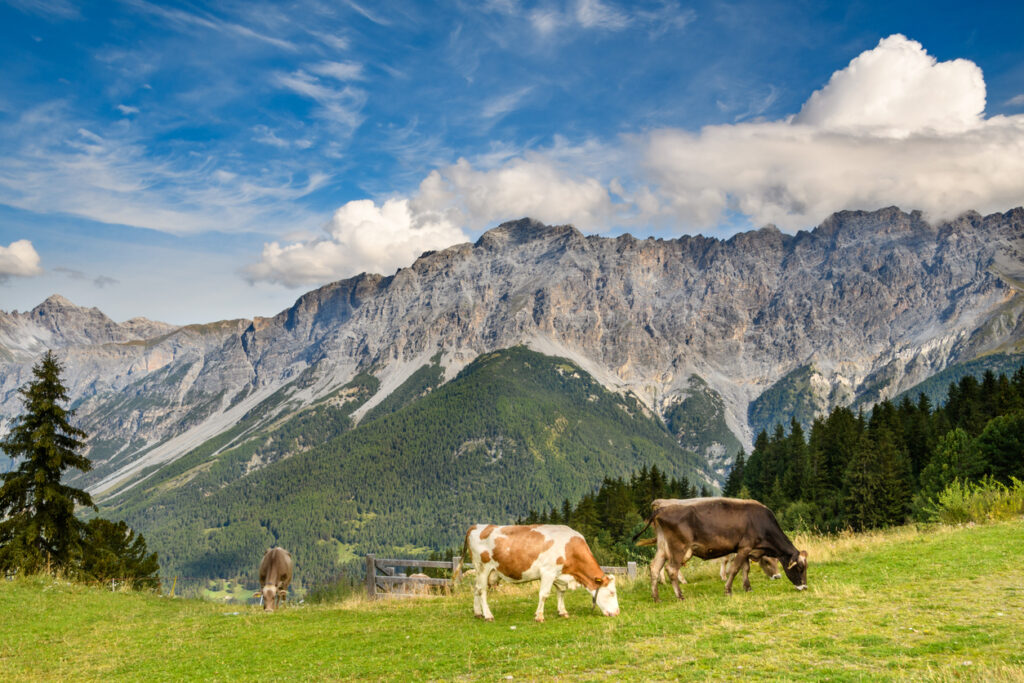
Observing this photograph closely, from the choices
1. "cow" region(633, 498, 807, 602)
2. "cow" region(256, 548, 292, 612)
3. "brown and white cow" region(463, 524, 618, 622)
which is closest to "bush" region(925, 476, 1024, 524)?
"cow" region(633, 498, 807, 602)

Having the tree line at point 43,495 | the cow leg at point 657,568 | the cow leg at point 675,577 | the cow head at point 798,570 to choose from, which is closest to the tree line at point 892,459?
the cow head at point 798,570

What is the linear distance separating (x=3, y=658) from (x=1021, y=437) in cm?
5484

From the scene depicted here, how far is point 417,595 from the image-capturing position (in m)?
26.4

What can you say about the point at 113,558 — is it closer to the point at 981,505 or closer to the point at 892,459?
the point at 981,505

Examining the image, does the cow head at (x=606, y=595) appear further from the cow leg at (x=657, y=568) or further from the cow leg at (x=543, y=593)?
the cow leg at (x=657, y=568)

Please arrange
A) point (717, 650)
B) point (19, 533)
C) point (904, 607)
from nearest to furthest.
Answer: point (717, 650) → point (904, 607) → point (19, 533)

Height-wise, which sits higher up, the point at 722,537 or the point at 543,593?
the point at 722,537

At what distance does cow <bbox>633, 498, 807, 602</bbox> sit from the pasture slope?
0.82 metres

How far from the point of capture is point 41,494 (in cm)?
3422

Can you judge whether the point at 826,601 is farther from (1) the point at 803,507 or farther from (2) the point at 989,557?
(1) the point at 803,507

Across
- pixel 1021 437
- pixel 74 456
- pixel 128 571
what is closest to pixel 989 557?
pixel 1021 437

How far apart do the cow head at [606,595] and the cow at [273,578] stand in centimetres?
1896

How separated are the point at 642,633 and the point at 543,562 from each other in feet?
14.7

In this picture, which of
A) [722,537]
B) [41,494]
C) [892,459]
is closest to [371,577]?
[722,537]
